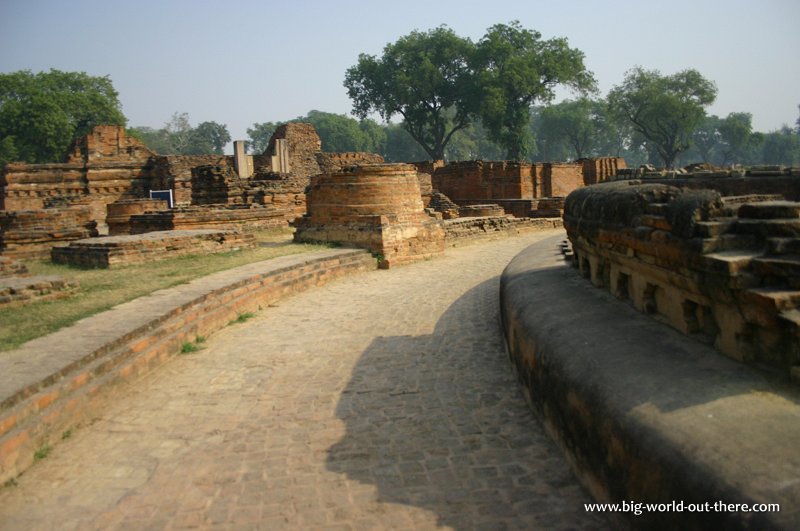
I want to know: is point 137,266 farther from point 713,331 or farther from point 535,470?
point 713,331

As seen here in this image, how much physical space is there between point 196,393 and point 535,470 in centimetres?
243

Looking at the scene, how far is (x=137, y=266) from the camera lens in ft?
28.2

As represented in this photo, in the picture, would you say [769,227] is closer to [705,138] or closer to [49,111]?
[49,111]

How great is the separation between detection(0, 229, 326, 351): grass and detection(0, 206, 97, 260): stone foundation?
0.84 metres

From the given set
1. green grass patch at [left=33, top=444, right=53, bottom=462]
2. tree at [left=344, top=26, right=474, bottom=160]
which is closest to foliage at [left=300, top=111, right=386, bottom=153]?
tree at [left=344, top=26, right=474, bottom=160]

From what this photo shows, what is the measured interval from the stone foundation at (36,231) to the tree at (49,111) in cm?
2793

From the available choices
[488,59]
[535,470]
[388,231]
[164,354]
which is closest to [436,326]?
[164,354]

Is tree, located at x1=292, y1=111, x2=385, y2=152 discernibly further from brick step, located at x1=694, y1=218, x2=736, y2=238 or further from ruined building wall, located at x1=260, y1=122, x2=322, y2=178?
brick step, located at x1=694, y1=218, x2=736, y2=238

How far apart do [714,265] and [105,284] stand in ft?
20.9

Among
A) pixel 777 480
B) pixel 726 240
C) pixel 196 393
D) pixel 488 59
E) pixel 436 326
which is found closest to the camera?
pixel 777 480

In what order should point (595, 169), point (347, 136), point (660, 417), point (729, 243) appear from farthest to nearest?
1. point (347, 136)
2. point (595, 169)
3. point (729, 243)
4. point (660, 417)

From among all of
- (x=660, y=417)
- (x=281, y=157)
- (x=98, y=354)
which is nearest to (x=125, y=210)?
(x=281, y=157)

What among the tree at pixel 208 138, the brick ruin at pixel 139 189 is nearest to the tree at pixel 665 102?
the brick ruin at pixel 139 189

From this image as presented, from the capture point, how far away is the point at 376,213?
34.0 ft
